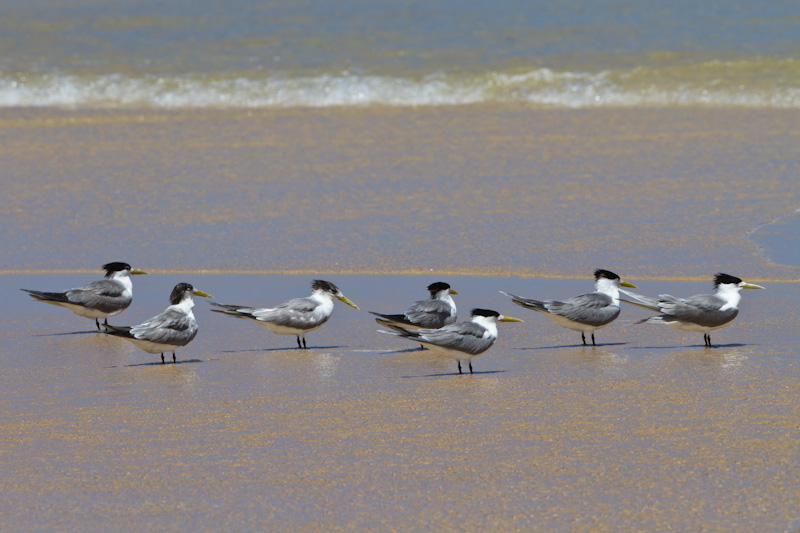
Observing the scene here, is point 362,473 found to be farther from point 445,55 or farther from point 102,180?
point 445,55

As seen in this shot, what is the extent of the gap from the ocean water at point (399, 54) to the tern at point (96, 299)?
9076 mm

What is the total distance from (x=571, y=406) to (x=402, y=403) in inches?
30.4

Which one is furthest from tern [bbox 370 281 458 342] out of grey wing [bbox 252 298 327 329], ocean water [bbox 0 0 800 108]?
ocean water [bbox 0 0 800 108]

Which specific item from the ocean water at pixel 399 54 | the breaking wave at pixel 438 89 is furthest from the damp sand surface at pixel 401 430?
the ocean water at pixel 399 54

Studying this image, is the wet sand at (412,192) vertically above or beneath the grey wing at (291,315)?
above

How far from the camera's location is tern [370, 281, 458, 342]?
21.3ft

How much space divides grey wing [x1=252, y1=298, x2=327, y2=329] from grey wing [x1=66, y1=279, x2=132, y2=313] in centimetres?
99

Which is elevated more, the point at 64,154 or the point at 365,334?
the point at 64,154

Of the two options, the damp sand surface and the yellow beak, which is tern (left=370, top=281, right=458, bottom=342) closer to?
the damp sand surface

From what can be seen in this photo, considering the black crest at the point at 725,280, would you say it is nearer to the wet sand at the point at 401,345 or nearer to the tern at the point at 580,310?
the wet sand at the point at 401,345

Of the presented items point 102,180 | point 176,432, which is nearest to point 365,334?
point 176,432

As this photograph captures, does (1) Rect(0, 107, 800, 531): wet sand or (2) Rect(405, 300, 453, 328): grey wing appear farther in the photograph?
(2) Rect(405, 300, 453, 328): grey wing

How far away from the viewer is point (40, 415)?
5.05 m

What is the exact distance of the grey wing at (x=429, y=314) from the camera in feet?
21.4
